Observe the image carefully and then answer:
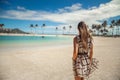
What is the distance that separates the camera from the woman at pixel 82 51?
2027 millimetres

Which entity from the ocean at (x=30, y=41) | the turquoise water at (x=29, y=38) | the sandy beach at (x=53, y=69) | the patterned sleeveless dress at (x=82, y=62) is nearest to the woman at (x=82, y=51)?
the patterned sleeveless dress at (x=82, y=62)

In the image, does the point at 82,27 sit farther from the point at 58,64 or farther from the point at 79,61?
the point at 58,64

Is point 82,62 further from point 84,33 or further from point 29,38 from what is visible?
point 29,38

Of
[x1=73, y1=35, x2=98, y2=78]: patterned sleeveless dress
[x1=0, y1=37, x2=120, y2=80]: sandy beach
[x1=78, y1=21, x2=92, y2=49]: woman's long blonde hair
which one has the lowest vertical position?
[x1=0, y1=37, x2=120, y2=80]: sandy beach

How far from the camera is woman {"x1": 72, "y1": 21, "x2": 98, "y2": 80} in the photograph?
2.03 m

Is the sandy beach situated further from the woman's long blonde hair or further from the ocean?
the woman's long blonde hair

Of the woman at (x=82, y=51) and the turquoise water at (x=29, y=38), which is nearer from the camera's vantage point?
the woman at (x=82, y=51)

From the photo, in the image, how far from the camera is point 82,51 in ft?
6.82

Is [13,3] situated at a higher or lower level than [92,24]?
higher

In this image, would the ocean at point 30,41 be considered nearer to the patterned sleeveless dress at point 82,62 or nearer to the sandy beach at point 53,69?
the sandy beach at point 53,69

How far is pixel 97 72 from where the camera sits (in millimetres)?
3158

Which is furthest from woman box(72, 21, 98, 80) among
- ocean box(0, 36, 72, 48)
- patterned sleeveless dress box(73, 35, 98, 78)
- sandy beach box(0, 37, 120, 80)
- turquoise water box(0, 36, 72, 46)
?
ocean box(0, 36, 72, 48)

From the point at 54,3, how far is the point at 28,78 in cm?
133

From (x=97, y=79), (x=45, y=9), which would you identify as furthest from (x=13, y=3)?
(x=97, y=79)
